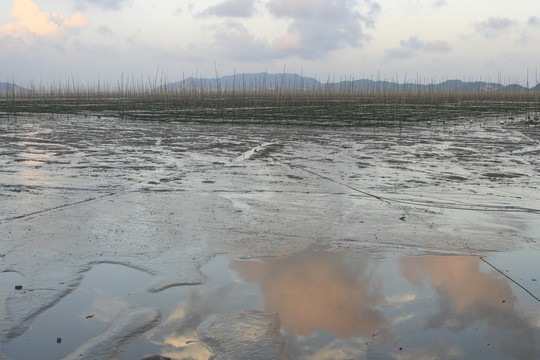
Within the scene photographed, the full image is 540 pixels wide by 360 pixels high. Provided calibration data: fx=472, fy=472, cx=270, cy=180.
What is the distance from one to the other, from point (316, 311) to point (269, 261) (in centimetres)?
104

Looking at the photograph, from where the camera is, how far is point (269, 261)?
4195 millimetres

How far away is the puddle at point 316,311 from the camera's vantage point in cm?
274

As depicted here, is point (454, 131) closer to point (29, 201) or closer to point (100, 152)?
point (100, 152)

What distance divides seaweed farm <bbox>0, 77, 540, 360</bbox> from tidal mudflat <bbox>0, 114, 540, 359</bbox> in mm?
17

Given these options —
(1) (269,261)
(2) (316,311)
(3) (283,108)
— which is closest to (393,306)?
(2) (316,311)

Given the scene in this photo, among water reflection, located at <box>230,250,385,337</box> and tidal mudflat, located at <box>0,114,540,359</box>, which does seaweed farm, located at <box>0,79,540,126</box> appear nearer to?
tidal mudflat, located at <box>0,114,540,359</box>

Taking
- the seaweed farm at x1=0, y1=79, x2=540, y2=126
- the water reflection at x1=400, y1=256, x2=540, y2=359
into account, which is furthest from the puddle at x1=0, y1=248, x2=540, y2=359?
the seaweed farm at x1=0, y1=79, x2=540, y2=126

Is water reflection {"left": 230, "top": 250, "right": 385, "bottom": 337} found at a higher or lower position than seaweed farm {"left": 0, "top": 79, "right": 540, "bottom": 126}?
lower

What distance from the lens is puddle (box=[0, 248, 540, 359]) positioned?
2738 millimetres

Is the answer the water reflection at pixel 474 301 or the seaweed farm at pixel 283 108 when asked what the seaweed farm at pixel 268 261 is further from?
the seaweed farm at pixel 283 108

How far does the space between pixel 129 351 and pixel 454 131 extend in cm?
1651

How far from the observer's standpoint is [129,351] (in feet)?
8.83

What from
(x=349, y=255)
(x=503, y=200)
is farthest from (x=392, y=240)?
(x=503, y=200)

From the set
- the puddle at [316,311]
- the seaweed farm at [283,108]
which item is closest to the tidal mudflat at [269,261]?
the puddle at [316,311]
